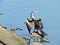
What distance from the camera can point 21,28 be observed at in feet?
12.1

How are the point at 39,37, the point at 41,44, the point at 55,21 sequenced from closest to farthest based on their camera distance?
the point at 41,44, the point at 39,37, the point at 55,21

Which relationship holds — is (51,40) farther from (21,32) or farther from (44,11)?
(44,11)

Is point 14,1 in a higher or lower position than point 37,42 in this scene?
lower

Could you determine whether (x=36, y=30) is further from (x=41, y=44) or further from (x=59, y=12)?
(x=59, y=12)

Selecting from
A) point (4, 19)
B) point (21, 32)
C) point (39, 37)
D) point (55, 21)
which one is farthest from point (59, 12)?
point (39, 37)

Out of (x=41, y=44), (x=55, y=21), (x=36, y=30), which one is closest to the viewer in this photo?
(x=41, y=44)

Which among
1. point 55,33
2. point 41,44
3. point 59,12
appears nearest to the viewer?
point 41,44

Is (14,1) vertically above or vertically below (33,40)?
below

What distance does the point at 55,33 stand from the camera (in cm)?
354

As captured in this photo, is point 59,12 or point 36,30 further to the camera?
point 59,12

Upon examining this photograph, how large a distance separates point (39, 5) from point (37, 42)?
9.76 ft

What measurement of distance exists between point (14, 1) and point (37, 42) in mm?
3529

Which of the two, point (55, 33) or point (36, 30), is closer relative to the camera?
point (36, 30)

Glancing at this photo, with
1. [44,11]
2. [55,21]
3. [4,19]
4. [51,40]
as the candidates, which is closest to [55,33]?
[51,40]
